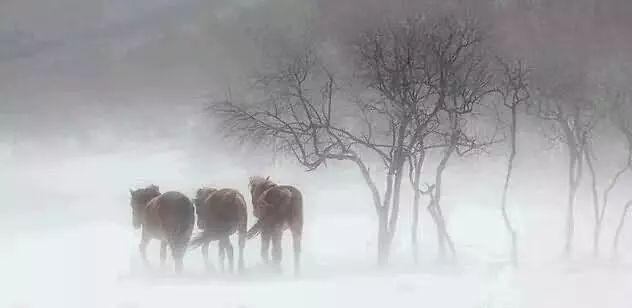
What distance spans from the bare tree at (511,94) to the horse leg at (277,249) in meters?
1.17

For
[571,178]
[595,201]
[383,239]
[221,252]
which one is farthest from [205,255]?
[595,201]

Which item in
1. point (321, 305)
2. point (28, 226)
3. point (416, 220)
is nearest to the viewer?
point (321, 305)

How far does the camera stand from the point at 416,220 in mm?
4535

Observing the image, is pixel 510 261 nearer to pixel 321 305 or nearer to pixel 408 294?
pixel 408 294

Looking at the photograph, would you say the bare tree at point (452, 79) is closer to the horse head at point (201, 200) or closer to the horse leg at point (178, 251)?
the horse head at point (201, 200)

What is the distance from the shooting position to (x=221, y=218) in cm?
435

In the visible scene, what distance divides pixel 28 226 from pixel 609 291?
279 cm

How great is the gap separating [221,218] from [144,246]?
1.38 feet

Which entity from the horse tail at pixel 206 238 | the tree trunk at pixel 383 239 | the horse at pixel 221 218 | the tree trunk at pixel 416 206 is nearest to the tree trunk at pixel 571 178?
the tree trunk at pixel 416 206

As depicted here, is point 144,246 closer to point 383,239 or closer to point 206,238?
point 206,238

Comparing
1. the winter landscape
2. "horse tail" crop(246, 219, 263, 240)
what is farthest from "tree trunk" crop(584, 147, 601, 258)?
"horse tail" crop(246, 219, 263, 240)

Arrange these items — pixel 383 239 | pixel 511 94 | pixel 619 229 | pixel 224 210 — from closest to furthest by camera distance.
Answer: pixel 224 210
pixel 619 229
pixel 383 239
pixel 511 94

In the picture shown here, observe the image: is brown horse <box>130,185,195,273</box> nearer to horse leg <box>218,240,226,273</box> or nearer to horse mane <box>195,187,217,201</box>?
horse mane <box>195,187,217,201</box>

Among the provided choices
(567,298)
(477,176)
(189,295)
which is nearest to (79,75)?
(189,295)
